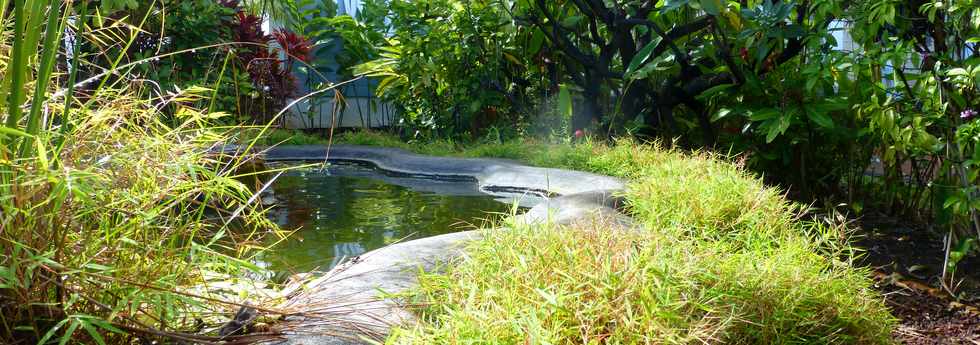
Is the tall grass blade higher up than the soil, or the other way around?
the tall grass blade

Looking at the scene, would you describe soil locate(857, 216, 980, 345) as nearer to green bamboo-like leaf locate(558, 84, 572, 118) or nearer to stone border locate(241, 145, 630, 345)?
stone border locate(241, 145, 630, 345)

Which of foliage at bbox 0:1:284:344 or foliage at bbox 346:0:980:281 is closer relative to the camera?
foliage at bbox 0:1:284:344

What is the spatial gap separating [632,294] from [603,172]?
3.76 meters

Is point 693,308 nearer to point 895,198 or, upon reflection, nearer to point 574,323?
point 574,323

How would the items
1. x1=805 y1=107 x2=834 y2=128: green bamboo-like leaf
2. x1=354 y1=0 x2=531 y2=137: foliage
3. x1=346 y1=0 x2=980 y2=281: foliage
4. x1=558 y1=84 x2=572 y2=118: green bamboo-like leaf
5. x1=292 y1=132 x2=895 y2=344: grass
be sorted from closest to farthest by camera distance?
x1=292 y1=132 x2=895 y2=344: grass → x1=346 y1=0 x2=980 y2=281: foliage → x1=805 y1=107 x2=834 y2=128: green bamboo-like leaf → x1=558 y1=84 x2=572 y2=118: green bamboo-like leaf → x1=354 y1=0 x2=531 y2=137: foliage

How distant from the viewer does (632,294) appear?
72.4 inches

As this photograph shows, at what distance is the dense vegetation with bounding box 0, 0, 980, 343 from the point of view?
1.60 m

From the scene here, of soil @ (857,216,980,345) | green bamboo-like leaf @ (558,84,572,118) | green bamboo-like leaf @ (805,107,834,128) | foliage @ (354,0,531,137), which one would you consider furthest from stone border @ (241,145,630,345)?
foliage @ (354,0,531,137)

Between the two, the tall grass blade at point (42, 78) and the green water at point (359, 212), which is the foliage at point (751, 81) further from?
the tall grass blade at point (42, 78)

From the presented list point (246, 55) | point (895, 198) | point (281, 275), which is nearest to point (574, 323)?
point (281, 275)

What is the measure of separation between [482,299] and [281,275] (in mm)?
1096

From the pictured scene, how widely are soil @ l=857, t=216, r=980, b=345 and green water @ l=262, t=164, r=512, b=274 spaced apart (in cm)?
155

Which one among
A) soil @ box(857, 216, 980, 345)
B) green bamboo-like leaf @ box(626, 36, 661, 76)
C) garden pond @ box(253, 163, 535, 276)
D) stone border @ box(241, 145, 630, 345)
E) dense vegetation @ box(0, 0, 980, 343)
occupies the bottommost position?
soil @ box(857, 216, 980, 345)

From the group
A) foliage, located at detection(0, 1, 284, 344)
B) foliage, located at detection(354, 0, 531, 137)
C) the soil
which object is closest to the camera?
foliage, located at detection(0, 1, 284, 344)
